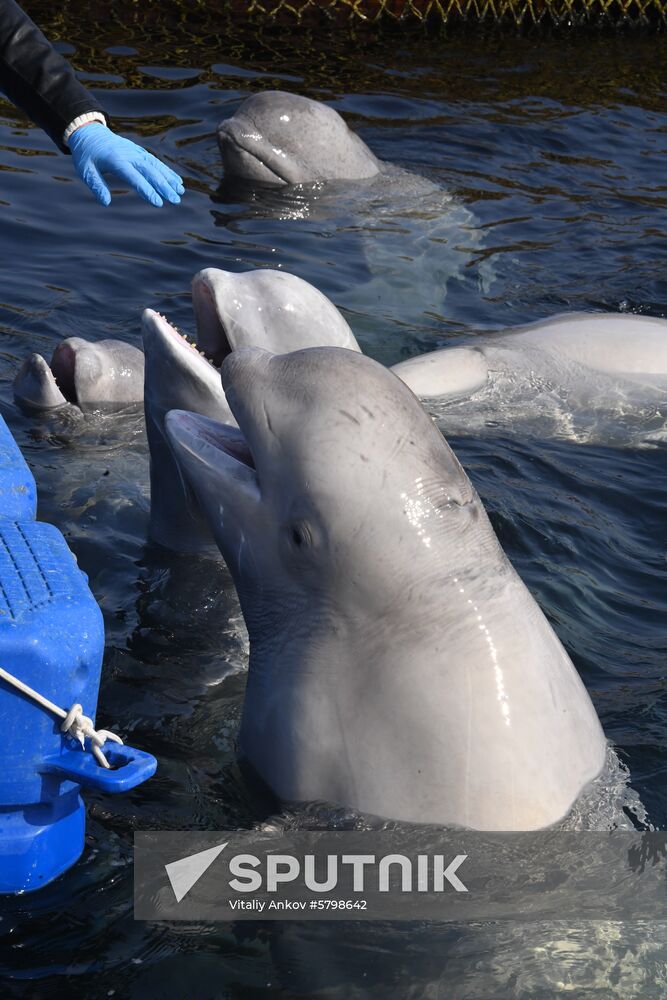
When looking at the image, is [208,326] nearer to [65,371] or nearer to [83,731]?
[65,371]

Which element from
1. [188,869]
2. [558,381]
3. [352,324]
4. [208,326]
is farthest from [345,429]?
[352,324]

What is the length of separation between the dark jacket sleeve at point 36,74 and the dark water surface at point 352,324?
199 centimetres

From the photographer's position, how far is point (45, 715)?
3881 mm

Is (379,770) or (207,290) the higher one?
(207,290)

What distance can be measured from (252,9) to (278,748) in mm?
14522

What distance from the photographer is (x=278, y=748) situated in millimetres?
4637

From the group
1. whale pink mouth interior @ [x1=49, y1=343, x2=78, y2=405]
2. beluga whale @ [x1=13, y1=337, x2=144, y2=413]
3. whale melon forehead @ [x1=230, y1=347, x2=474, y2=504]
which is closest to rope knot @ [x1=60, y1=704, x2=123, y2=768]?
whale melon forehead @ [x1=230, y1=347, x2=474, y2=504]

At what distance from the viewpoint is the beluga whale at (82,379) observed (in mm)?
8047

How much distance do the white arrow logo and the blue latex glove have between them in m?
3.06

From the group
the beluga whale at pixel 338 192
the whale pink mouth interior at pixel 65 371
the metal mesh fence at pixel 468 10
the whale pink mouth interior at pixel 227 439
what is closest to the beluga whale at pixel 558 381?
the whale pink mouth interior at pixel 65 371

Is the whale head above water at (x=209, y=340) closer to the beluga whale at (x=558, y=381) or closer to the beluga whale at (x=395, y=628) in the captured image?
the beluga whale at (x=395, y=628)

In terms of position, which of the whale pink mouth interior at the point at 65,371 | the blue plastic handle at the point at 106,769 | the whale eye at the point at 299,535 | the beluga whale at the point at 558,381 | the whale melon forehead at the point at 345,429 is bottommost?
the beluga whale at the point at 558,381

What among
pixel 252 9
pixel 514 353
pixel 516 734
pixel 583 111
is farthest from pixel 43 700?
pixel 252 9

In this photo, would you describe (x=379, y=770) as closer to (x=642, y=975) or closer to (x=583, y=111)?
(x=642, y=975)
